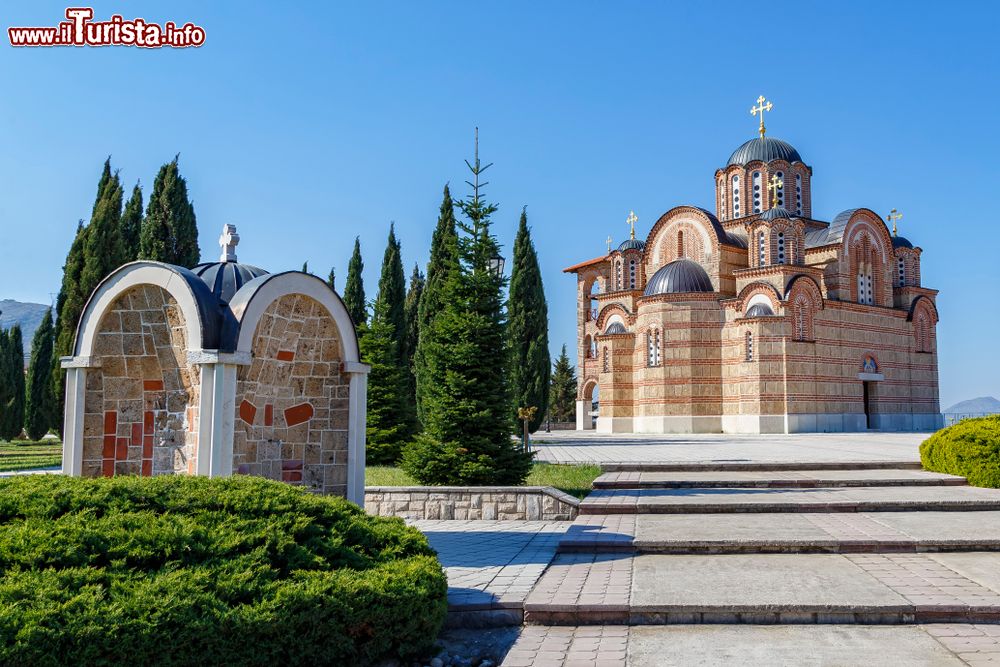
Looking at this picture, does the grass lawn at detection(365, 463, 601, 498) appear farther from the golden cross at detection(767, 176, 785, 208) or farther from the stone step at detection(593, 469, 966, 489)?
the golden cross at detection(767, 176, 785, 208)

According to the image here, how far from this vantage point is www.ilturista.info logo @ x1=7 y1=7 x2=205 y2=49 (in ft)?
33.4

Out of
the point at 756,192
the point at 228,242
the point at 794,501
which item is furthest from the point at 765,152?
the point at 228,242

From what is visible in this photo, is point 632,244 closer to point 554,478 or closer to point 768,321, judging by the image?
point 768,321

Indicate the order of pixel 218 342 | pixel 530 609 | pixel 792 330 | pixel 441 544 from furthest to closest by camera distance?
pixel 792 330 → pixel 441 544 → pixel 218 342 → pixel 530 609

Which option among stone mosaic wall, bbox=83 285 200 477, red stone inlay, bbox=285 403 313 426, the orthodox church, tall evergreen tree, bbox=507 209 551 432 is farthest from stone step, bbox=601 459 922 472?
the orthodox church

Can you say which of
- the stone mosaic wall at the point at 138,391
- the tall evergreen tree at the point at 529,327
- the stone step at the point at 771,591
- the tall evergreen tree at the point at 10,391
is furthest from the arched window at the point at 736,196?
the tall evergreen tree at the point at 10,391

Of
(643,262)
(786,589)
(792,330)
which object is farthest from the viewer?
(643,262)

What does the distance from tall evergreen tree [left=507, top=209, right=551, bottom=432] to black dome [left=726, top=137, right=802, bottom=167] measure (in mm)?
12236

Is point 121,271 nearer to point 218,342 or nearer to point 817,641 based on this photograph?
point 218,342

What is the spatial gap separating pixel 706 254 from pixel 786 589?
104ft

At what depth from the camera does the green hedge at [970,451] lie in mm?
11898

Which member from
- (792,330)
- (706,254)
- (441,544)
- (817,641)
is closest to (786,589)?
(817,641)

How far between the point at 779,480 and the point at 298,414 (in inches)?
313

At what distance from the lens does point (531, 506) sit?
33.8 feet
